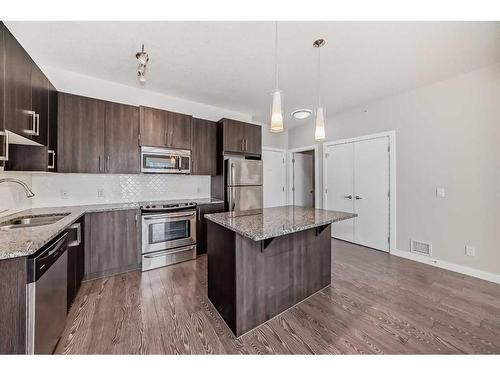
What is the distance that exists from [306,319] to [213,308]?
2.94 ft

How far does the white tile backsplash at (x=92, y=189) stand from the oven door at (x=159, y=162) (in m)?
0.39

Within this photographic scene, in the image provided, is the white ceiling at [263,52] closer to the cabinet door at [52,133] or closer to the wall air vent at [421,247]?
the cabinet door at [52,133]

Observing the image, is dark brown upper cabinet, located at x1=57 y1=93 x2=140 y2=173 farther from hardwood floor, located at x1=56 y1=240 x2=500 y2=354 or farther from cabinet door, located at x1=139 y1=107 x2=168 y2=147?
hardwood floor, located at x1=56 y1=240 x2=500 y2=354

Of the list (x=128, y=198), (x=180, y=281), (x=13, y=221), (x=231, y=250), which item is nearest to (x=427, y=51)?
(x=231, y=250)

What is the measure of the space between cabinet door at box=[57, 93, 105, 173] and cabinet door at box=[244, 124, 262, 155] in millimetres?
2277

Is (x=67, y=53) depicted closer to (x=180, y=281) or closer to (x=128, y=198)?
(x=128, y=198)

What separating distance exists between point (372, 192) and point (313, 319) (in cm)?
276

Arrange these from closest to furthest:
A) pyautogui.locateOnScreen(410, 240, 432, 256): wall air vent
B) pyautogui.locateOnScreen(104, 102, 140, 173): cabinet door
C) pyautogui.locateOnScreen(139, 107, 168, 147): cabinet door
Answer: pyautogui.locateOnScreen(104, 102, 140, 173): cabinet door → pyautogui.locateOnScreen(139, 107, 168, 147): cabinet door → pyautogui.locateOnScreen(410, 240, 432, 256): wall air vent

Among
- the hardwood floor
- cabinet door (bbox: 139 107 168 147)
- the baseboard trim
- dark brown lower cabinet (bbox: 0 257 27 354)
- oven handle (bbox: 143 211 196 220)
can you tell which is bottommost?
the hardwood floor

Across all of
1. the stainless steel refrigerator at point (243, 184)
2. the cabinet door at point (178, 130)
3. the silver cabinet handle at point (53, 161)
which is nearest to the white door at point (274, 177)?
the stainless steel refrigerator at point (243, 184)

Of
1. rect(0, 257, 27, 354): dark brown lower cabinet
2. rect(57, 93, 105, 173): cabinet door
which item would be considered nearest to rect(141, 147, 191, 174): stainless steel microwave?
rect(57, 93, 105, 173): cabinet door

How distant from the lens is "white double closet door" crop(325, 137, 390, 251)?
362 centimetres

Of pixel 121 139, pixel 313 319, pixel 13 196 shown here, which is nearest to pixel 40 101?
pixel 121 139

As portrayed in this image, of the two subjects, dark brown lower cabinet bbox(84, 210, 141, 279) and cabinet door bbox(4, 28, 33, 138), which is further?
dark brown lower cabinet bbox(84, 210, 141, 279)
